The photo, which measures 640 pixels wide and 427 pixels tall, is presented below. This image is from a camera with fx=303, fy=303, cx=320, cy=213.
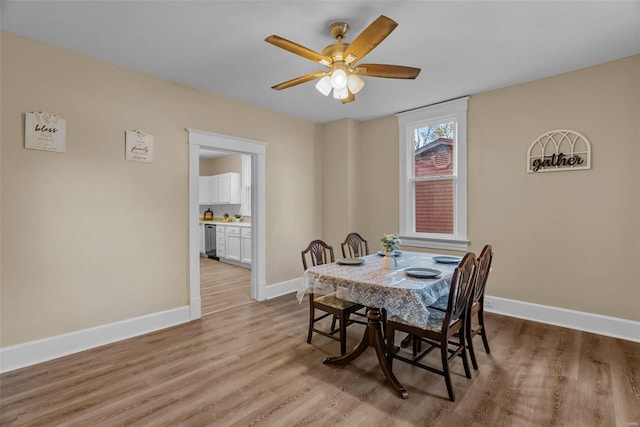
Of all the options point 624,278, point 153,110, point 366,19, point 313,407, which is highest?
point 366,19

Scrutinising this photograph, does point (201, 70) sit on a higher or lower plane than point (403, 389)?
higher

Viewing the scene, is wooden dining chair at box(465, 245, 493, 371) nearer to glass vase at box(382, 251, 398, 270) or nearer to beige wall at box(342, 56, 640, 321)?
glass vase at box(382, 251, 398, 270)

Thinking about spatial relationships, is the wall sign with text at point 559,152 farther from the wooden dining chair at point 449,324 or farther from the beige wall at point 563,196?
the wooden dining chair at point 449,324

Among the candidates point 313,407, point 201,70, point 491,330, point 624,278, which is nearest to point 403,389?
point 313,407

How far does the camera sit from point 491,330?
3146mm

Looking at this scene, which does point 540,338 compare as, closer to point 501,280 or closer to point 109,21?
point 501,280

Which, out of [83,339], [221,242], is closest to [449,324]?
[83,339]

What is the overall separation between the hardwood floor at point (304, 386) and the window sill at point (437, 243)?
1.15 m

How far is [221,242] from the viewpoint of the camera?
7.11 metres

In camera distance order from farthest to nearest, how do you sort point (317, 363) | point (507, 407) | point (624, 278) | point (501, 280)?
point (501, 280), point (624, 278), point (317, 363), point (507, 407)

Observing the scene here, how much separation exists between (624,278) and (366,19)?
3.35m

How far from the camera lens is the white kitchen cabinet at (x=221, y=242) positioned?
702 cm

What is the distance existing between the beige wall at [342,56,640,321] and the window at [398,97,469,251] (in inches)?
5.5

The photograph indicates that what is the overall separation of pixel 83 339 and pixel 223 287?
220 centimetres
